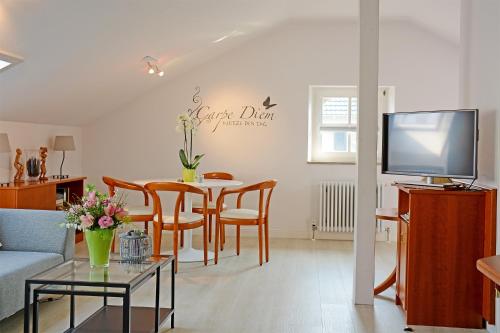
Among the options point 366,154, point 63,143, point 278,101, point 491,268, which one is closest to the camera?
point 491,268

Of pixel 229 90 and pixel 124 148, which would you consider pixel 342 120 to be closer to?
pixel 229 90

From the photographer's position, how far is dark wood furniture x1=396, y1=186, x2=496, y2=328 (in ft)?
12.8

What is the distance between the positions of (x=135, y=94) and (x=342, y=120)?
2592mm

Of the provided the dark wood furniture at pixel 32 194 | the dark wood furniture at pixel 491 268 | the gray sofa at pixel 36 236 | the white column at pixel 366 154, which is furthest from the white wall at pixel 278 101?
the dark wood furniture at pixel 491 268

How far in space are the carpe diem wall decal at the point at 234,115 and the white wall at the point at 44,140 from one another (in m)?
1.49

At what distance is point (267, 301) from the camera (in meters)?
4.51

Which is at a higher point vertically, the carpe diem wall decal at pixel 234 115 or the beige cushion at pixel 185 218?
the carpe diem wall decal at pixel 234 115

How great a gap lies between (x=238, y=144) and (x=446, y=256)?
3841 mm

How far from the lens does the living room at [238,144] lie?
3.97 meters

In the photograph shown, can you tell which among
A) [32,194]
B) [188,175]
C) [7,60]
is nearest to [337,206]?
[188,175]

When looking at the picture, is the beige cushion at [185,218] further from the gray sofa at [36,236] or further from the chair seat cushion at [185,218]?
the gray sofa at [36,236]

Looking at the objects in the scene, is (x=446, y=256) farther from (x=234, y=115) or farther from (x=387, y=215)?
(x=234, y=115)

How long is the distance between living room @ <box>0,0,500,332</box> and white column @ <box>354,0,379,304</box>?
11 millimetres

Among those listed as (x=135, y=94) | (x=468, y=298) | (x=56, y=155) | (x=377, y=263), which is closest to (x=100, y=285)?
(x=468, y=298)
